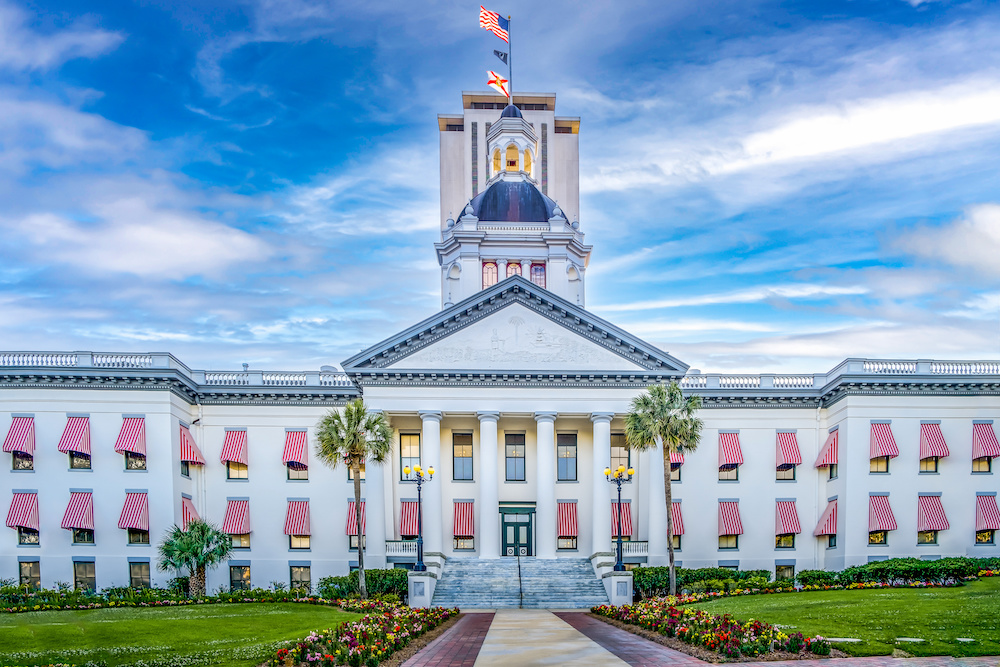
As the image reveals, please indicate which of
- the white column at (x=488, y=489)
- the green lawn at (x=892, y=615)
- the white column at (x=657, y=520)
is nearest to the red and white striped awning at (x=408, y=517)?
the white column at (x=488, y=489)

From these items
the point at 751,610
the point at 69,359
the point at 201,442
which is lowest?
the point at 751,610

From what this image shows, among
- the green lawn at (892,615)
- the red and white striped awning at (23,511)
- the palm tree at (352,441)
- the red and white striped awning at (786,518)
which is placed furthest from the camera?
the red and white striped awning at (786,518)

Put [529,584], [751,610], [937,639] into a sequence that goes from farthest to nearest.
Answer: [529,584], [751,610], [937,639]

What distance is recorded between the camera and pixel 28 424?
47.1 m

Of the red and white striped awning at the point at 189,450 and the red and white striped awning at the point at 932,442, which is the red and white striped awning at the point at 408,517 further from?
the red and white striped awning at the point at 932,442

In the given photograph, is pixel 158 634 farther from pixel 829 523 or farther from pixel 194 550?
pixel 829 523

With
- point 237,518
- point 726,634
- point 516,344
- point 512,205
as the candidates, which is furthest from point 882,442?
point 237,518

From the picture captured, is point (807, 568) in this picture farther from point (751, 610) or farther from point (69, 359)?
point (69, 359)

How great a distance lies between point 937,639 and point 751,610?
976 centimetres

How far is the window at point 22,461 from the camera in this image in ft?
155

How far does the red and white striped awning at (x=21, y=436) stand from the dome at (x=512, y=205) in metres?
32.7

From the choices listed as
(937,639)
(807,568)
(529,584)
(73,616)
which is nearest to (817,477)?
(807,568)

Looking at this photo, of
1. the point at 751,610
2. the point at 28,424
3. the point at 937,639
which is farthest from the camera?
the point at 28,424

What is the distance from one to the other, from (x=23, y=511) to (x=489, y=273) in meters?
33.2
